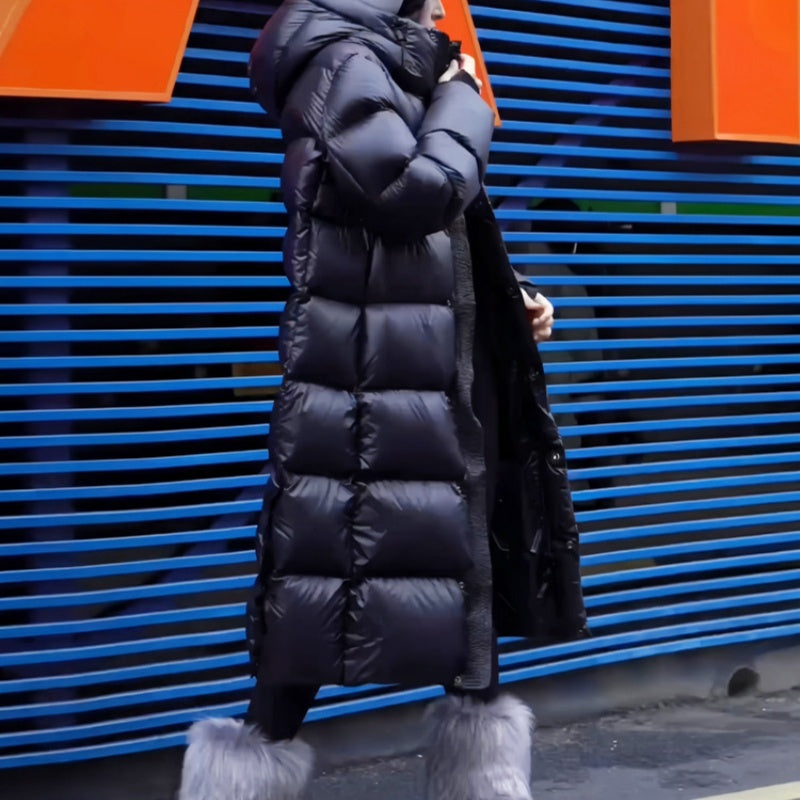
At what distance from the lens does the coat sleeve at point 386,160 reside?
332 centimetres

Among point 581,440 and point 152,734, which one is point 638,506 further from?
point 152,734

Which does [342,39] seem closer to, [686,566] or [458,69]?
[458,69]

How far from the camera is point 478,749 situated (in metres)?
3.76

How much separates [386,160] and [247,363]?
1932mm

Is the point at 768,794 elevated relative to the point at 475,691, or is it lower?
lower

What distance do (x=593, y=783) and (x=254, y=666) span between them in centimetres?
208

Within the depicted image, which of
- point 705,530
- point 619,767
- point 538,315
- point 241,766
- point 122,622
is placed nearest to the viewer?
point 241,766

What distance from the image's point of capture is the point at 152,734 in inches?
193

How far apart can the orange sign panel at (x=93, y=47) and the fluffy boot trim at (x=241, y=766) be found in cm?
198

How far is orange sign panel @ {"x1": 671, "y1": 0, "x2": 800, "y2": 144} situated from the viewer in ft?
19.9

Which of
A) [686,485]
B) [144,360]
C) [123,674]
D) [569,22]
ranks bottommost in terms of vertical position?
[123,674]

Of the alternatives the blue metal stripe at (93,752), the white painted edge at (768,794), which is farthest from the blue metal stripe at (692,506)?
the blue metal stripe at (93,752)

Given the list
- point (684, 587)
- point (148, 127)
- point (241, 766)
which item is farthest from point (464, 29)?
point (241, 766)

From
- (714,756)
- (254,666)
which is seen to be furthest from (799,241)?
(254,666)
